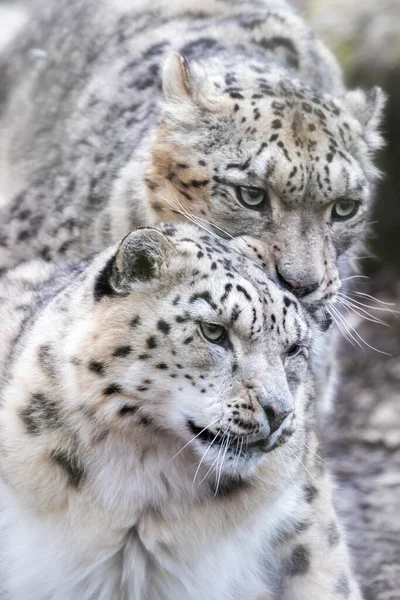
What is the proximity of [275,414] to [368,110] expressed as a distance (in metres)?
2.54

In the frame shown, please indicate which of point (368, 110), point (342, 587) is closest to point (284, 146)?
point (368, 110)

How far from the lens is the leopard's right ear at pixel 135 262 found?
13.6 ft

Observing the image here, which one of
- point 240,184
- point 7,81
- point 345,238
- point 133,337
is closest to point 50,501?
point 133,337

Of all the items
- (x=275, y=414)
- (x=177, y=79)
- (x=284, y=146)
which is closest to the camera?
(x=275, y=414)

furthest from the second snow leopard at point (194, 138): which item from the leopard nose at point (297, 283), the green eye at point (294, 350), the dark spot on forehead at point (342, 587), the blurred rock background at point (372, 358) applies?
the dark spot on forehead at point (342, 587)

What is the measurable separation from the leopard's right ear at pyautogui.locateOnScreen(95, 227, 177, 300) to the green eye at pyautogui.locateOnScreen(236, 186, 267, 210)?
39.3 inches

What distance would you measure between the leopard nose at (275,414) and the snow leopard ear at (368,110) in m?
2.24

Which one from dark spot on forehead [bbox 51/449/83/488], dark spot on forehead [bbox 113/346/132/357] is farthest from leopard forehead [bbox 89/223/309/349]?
dark spot on forehead [bbox 51/449/83/488]

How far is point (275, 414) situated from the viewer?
395cm

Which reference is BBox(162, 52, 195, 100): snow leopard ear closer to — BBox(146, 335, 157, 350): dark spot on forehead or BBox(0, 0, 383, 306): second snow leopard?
BBox(0, 0, 383, 306): second snow leopard

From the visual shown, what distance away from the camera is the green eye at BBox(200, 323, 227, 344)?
13.2 feet

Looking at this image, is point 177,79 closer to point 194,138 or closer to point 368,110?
point 194,138

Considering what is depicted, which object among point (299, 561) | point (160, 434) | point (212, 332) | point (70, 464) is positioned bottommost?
point (299, 561)

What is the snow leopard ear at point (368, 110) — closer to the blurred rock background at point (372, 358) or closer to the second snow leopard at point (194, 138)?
the second snow leopard at point (194, 138)
